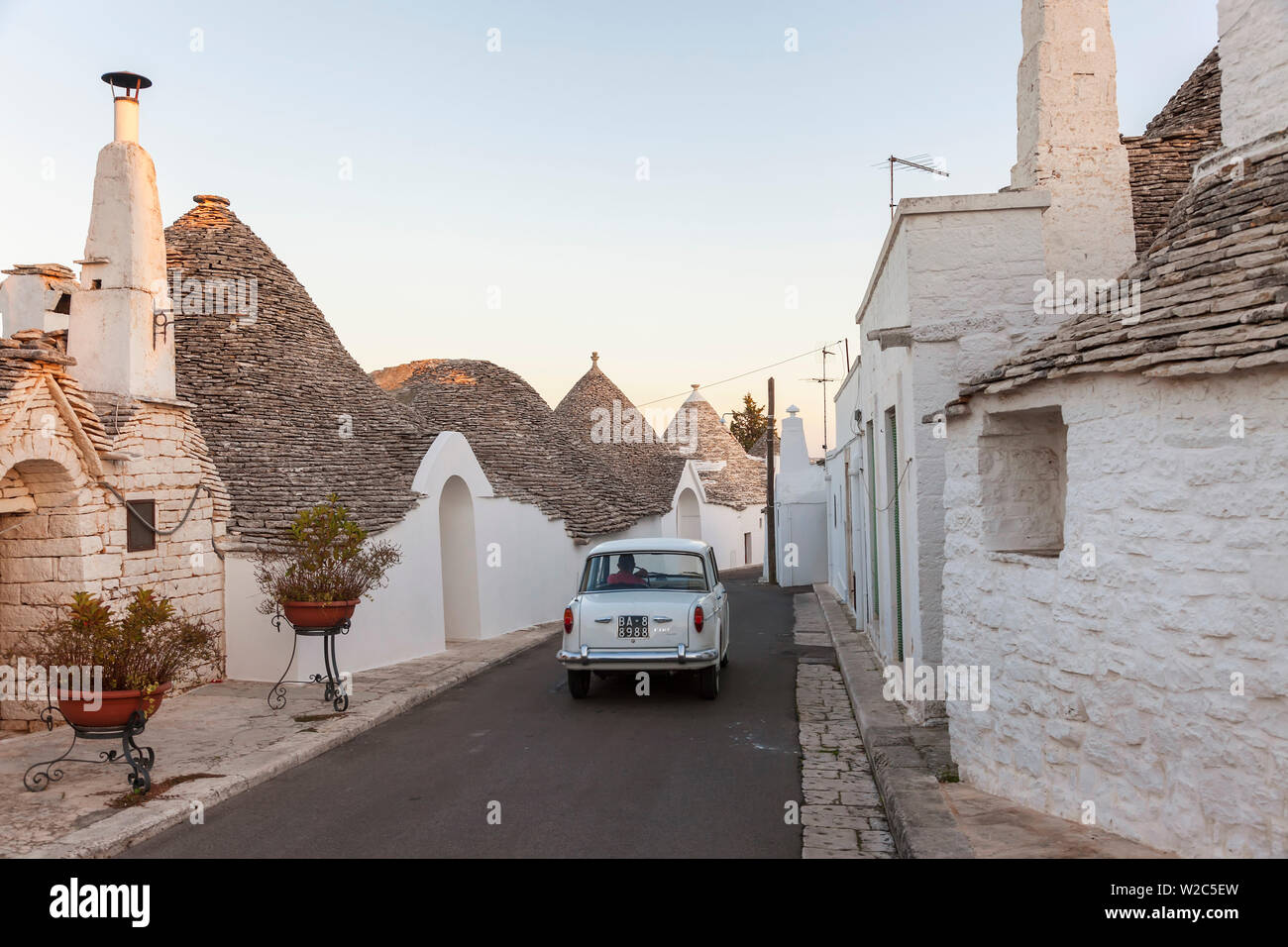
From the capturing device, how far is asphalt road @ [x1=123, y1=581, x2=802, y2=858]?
6051 mm

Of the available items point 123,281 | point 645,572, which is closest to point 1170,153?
point 645,572

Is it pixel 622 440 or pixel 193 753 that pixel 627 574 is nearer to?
pixel 193 753

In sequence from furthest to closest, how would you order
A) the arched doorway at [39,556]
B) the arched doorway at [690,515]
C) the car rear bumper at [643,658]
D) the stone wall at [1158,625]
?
1. the arched doorway at [690,515]
2. the car rear bumper at [643,658]
3. the arched doorway at [39,556]
4. the stone wall at [1158,625]

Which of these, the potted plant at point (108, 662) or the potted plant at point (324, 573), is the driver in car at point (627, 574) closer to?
the potted plant at point (324, 573)

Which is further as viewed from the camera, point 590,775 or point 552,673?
point 552,673

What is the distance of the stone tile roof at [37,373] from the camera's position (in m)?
9.05

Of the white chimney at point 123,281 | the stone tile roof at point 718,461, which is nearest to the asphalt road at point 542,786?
the white chimney at point 123,281

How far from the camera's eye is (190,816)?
6.73 meters

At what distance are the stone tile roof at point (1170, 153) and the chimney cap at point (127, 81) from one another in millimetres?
12584

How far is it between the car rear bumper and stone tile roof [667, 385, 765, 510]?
29235mm

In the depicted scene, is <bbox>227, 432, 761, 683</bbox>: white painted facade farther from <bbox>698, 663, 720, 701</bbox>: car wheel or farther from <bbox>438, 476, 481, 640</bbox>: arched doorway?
<bbox>698, 663, 720, 701</bbox>: car wheel

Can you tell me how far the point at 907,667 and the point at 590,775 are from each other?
345 cm

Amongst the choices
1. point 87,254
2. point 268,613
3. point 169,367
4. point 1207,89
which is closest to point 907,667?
point 268,613
